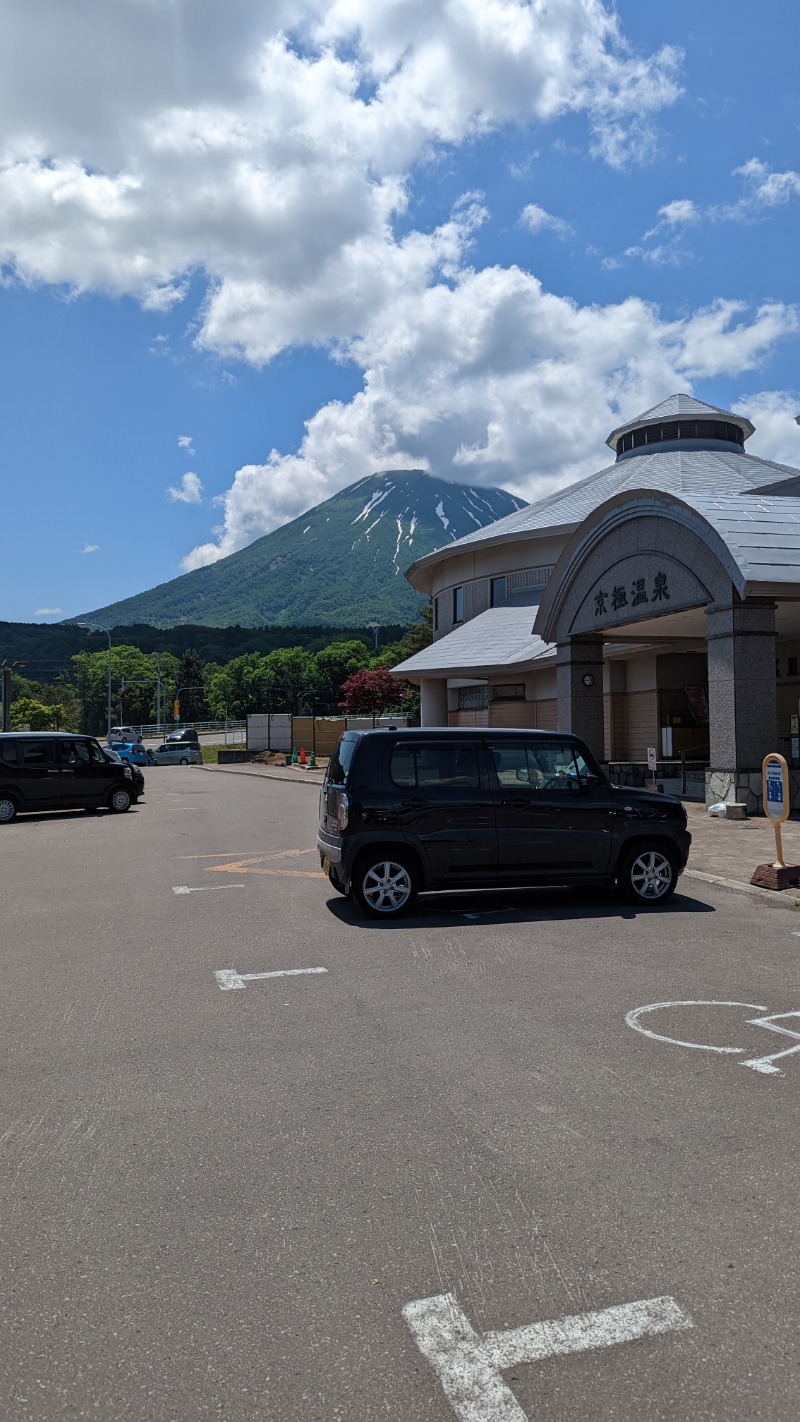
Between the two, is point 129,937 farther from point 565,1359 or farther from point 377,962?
point 565,1359

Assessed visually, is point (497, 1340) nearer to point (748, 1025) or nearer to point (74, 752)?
point (748, 1025)

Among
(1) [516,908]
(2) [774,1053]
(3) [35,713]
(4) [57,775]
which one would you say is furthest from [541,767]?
(3) [35,713]

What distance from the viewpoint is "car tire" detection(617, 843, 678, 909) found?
33.1 feet

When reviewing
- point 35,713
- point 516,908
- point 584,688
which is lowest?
point 516,908

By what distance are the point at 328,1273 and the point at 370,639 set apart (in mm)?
167637

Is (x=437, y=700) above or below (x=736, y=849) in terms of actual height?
above

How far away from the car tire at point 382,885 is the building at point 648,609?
423 inches

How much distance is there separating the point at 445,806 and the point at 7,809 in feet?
47.4

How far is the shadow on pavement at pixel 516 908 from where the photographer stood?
31.1 ft

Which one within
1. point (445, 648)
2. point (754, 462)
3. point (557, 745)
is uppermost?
point (754, 462)

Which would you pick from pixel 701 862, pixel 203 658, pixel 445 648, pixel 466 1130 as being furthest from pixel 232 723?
pixel 466 1130

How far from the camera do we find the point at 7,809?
830 inches

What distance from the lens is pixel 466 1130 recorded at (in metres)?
4.41

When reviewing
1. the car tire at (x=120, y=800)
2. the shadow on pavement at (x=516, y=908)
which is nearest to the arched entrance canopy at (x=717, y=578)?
the shadow on pavement at (x=516, y=908)
